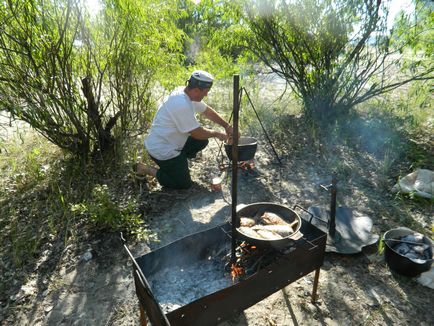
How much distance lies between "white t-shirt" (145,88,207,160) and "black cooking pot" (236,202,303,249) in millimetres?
1719

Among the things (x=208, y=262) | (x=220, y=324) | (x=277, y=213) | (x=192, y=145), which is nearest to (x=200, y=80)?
(x=192, y=145)

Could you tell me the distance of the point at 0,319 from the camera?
2.73 m

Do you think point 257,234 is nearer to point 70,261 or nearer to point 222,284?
point 222,284

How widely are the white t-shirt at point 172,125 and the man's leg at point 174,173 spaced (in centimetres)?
8

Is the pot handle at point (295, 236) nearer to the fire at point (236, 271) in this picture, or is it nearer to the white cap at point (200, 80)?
the fire at point (236, 271)

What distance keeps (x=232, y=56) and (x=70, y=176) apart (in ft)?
13.1

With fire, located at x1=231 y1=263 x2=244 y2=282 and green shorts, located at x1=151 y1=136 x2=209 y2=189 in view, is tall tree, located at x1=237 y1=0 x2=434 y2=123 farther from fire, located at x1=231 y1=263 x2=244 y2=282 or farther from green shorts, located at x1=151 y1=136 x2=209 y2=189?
fire, located at x1=231 y1=263 x2=244 y2=282

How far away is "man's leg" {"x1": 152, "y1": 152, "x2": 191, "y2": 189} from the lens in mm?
4379

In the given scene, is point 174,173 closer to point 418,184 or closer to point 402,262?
point 402,262

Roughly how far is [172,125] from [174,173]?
674 millimetres

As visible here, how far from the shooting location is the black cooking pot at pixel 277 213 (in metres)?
Answer: 2.28

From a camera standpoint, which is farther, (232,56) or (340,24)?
(232,56)

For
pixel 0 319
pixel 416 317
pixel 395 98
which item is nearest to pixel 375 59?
pixel 395 98

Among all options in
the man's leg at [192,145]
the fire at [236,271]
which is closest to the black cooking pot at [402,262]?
the fire at [236,271]
